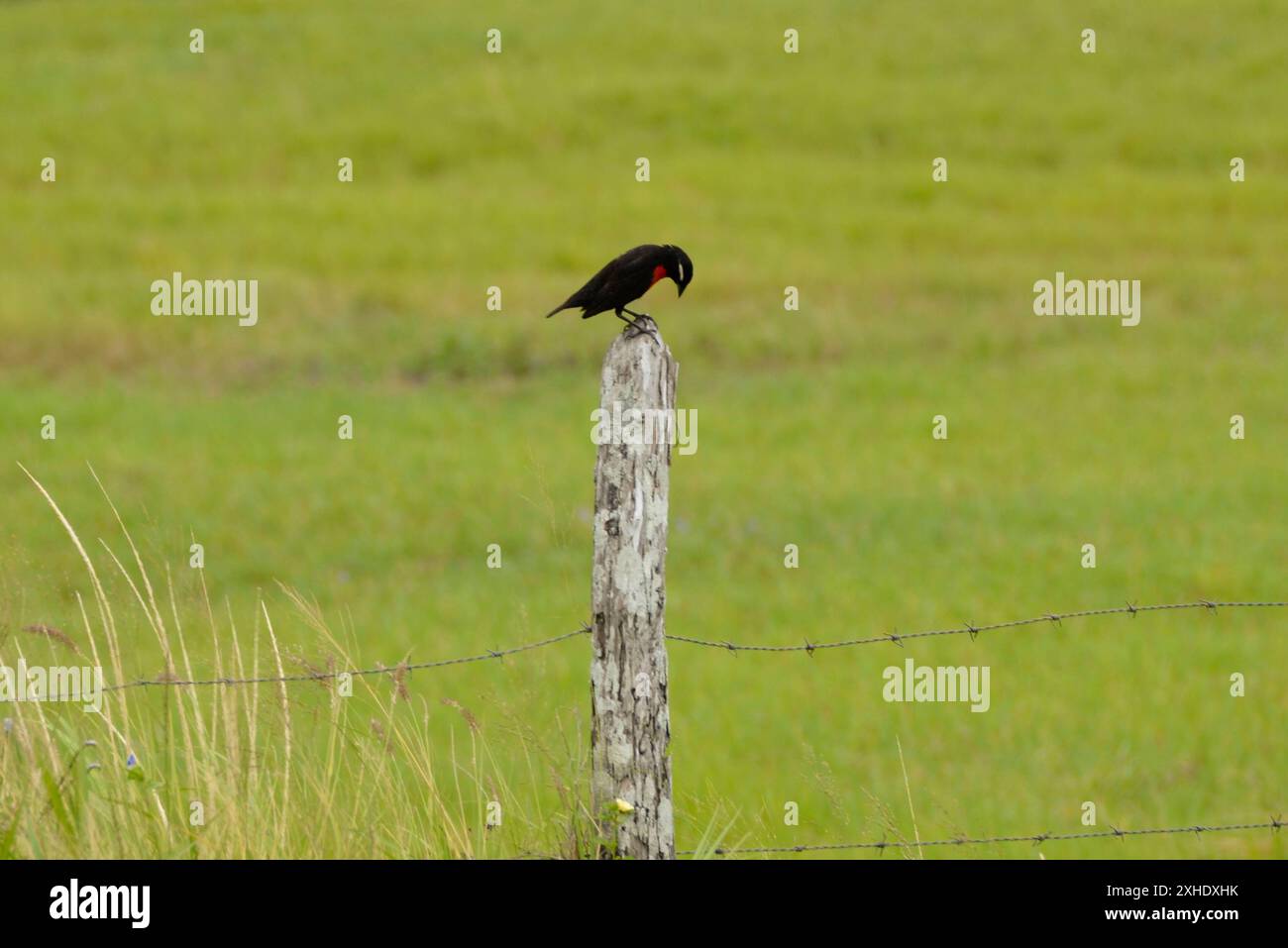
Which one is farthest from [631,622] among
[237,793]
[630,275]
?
[630,275]

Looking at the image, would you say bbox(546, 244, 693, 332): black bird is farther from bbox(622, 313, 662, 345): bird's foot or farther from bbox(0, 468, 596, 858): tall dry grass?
bbox(0, 468, 596, 858): tall dry grass

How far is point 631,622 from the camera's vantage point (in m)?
4.20

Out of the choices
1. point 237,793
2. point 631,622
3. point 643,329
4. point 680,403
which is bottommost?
point 237,793

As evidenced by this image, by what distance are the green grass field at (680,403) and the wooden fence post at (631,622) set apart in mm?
220

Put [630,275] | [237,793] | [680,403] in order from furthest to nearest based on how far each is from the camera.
Answer: [680,403], [630,275], [237,793]

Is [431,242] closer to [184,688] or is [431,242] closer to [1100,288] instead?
[1100,288]

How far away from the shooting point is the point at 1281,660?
9.09 metres

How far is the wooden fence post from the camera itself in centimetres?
420

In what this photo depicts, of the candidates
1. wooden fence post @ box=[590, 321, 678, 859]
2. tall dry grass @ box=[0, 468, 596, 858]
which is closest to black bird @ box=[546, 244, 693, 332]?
wooden fence post @ box=[590, 321, 678, 859]

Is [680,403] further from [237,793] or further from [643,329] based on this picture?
[237,793]

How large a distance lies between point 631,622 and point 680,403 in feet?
37.4

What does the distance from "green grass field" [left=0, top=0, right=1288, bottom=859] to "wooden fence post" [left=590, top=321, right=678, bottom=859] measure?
8.7 inches

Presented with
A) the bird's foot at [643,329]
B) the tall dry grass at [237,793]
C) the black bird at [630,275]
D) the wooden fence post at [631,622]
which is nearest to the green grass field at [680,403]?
the tall dry grass at [237,793]

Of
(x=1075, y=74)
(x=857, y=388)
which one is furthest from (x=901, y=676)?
(x=1075, y=74)
